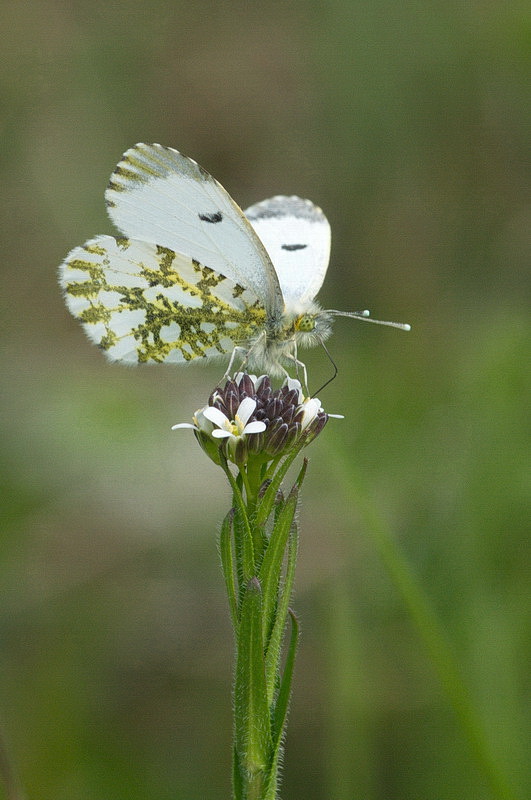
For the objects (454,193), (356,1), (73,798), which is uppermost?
(356,1)

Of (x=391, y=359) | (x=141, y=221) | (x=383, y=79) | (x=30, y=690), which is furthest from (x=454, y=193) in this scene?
(x=30, y=690)

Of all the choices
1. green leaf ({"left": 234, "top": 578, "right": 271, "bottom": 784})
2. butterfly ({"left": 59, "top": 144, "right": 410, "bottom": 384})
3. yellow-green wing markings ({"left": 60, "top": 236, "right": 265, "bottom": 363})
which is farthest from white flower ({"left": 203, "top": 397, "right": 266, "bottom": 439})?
yellow-green wing markings ({"left": 60, "top": 236, "right": 265, "bottom": 363})

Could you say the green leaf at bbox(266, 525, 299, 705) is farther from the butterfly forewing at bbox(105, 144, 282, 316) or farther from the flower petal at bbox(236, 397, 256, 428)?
the butterfly forewing at bbox(105, 144, 282, 316)

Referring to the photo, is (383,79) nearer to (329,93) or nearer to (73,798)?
(329,93)

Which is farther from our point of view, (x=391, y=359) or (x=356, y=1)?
(x=356, y=1)

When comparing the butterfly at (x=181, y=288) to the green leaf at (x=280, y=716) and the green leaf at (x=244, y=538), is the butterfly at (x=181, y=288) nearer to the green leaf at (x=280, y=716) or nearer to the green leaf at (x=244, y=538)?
the green leaf at (x=244, y=538)

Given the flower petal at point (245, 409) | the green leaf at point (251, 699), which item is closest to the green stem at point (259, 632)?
the green leaf at point (251, 699)
